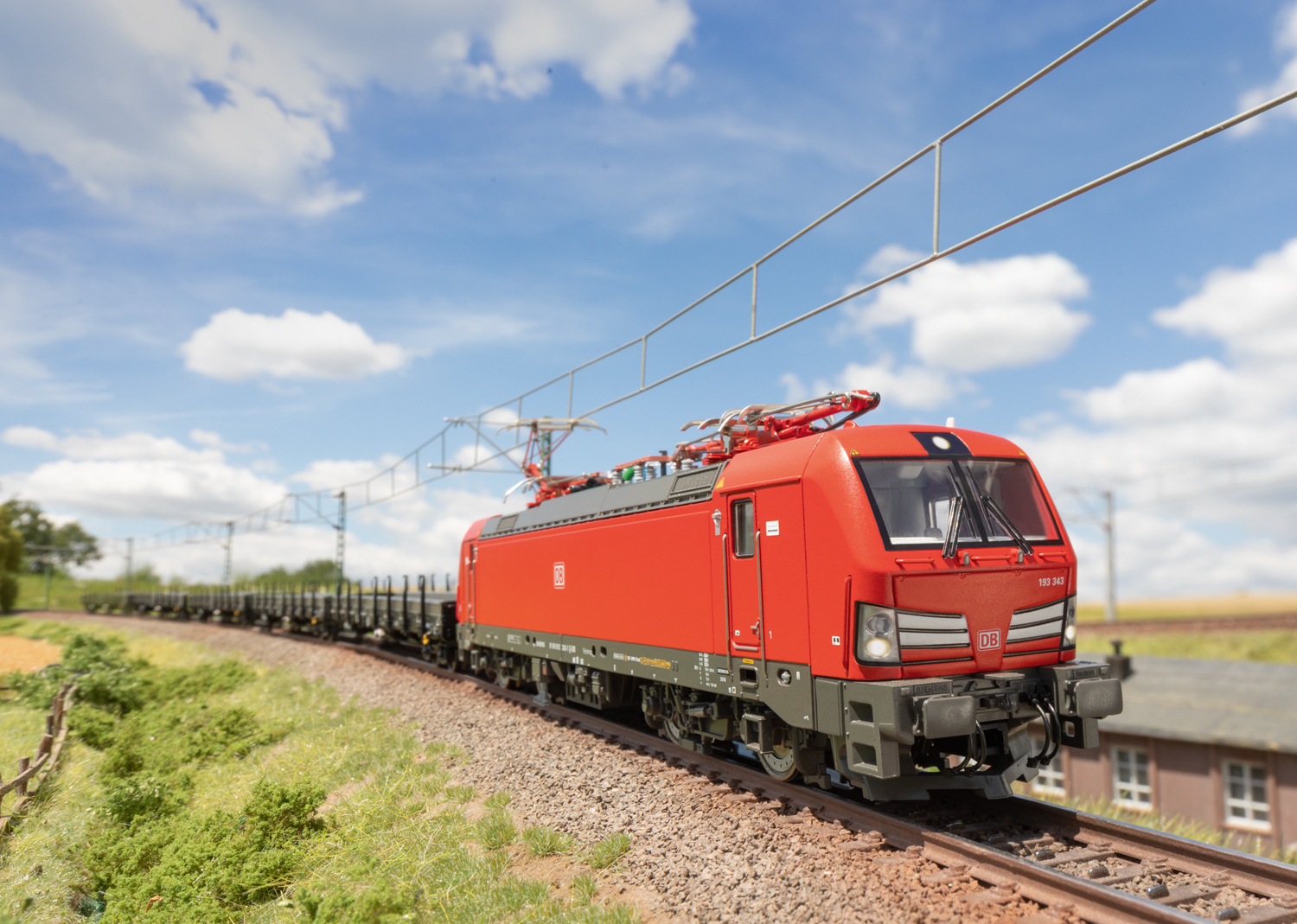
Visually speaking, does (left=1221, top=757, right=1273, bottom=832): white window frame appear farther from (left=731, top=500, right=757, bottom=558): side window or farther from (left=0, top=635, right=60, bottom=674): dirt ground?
(left=0, top=635, right=60, bottom=674): dirt ground

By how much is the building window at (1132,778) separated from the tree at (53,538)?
351ft

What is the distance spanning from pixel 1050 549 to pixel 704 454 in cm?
399

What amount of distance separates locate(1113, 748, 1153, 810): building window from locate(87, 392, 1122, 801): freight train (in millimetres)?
20157

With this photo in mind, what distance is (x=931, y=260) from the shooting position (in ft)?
25.6

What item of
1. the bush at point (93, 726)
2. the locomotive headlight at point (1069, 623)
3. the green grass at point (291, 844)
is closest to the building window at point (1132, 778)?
the locomotive headlight at point (1069, 623)

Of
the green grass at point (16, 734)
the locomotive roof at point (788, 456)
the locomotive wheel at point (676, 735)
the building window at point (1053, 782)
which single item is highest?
the locomotive roof at point (788, 456)

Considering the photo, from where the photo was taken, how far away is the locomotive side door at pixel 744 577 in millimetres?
8531

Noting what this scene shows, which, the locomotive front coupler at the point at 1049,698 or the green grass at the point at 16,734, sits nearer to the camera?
the locomotive front coupler at the point at 1049,698

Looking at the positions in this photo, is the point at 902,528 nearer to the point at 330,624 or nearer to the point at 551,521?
the point at 551,521

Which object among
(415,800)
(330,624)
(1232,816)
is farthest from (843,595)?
(330,624)

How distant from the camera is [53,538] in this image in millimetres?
108000

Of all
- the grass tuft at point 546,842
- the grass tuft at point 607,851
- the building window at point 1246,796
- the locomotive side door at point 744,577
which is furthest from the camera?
the building window at point 1246,796

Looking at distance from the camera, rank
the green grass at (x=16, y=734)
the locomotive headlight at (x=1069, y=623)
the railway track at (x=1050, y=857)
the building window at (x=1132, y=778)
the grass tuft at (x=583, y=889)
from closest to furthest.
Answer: the railway track at (x=1050, y=857) → the grass tuft at (x=583, y=889) → the locomotive headlight at (x=1069, y=623) → the green grass at (x=16, y=734) → the building window at (x=1132, y=778)

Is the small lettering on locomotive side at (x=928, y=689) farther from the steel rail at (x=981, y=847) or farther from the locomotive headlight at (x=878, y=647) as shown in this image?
the steel rail at (x=981, y=847)
